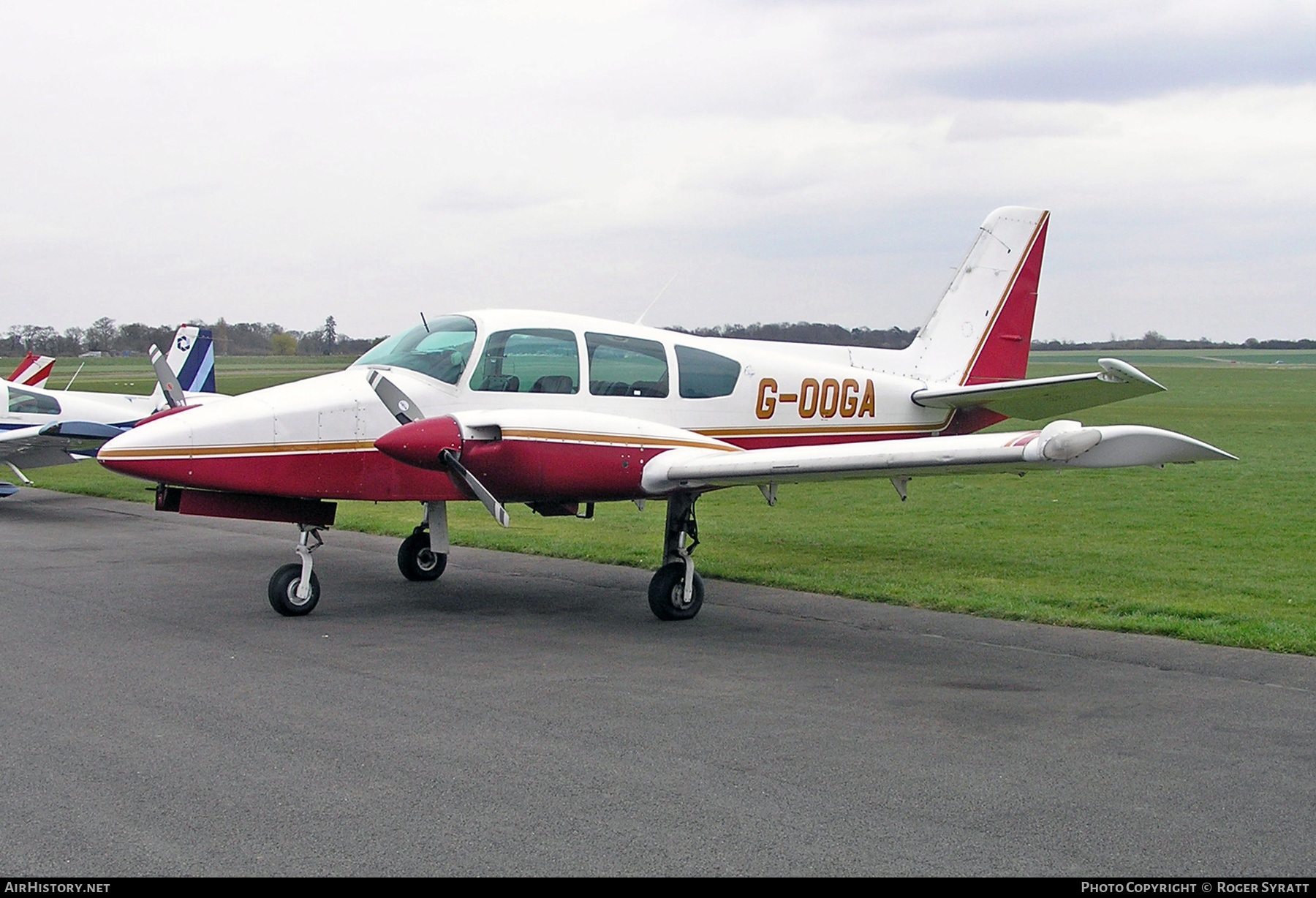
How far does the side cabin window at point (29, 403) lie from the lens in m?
20.7

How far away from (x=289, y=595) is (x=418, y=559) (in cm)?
214

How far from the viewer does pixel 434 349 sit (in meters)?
9.80

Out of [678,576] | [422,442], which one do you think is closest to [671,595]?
[678,576]

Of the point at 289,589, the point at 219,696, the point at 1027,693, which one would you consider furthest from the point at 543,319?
the point at 1027,693

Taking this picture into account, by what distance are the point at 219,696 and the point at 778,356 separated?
645 centimetres

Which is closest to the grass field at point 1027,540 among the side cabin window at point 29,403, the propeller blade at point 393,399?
the side cabin window at point 29,403

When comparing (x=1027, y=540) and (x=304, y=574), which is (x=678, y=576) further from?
(x=1027, y=540)

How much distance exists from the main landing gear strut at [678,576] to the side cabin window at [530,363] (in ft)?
4.42

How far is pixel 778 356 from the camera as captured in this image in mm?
11641

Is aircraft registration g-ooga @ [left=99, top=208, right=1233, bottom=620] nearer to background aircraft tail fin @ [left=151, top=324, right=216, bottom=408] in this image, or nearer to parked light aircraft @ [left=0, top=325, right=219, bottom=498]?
parked light aircraft @ [left=0, top=325, right=219, bottom=498]

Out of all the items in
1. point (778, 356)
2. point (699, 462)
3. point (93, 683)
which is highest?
point (778, 356)

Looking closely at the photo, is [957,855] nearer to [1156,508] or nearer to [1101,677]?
[1101,677]

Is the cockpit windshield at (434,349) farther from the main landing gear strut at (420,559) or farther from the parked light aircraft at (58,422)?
the parked light aircraft at (58,422)

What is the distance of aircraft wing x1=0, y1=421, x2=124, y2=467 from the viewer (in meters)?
18.9
